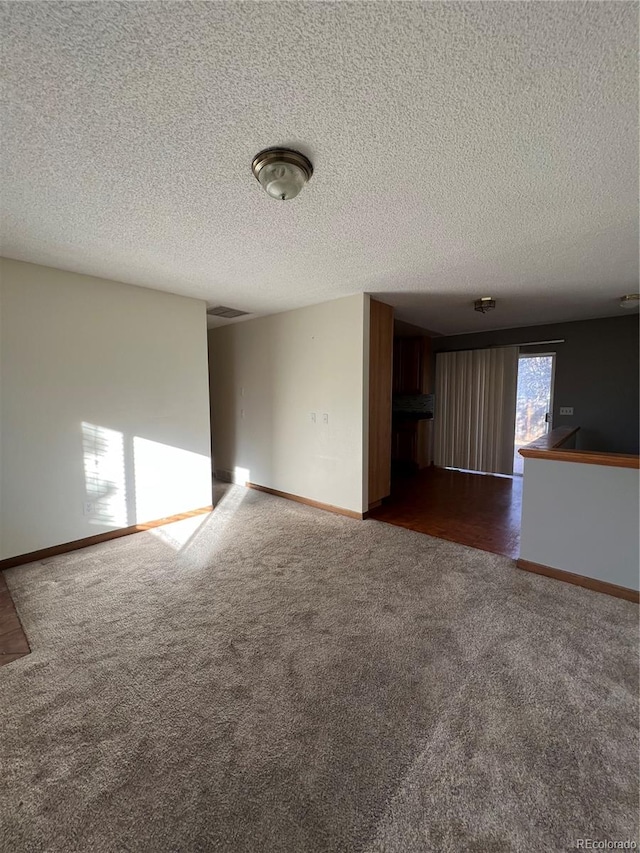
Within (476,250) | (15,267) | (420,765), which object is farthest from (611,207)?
(15,267)

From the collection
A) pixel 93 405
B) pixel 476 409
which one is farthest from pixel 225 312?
pixel 476 409

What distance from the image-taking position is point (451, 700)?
155 centimetres

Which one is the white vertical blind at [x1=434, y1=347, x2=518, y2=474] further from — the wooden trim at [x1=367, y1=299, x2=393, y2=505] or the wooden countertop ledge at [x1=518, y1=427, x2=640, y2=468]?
the wooden countertop ledge at [x1=518, y1=427, x2=640, y2=468]

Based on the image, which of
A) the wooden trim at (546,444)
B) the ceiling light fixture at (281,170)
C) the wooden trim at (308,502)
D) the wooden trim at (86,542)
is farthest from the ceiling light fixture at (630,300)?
the wooden trim at (86,542)

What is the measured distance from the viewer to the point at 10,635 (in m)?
1.98

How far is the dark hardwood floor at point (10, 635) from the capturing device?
1842mm

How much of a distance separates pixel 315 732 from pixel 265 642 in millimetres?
583

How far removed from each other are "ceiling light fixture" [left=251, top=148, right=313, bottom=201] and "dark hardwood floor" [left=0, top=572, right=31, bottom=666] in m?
2.71

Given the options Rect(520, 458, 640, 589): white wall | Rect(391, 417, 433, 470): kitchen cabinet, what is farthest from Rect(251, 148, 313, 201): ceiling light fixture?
Rect(391, 417, 433, 470): kitchen cabinet

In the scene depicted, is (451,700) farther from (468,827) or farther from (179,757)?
(179,757)

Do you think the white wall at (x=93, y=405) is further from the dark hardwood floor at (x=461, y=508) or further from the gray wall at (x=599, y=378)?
the gray wall at (x=599, y=378)

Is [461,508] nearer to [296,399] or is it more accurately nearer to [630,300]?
[296,399]

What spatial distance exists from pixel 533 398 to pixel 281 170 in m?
5.46

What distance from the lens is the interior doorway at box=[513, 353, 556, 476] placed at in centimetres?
536
